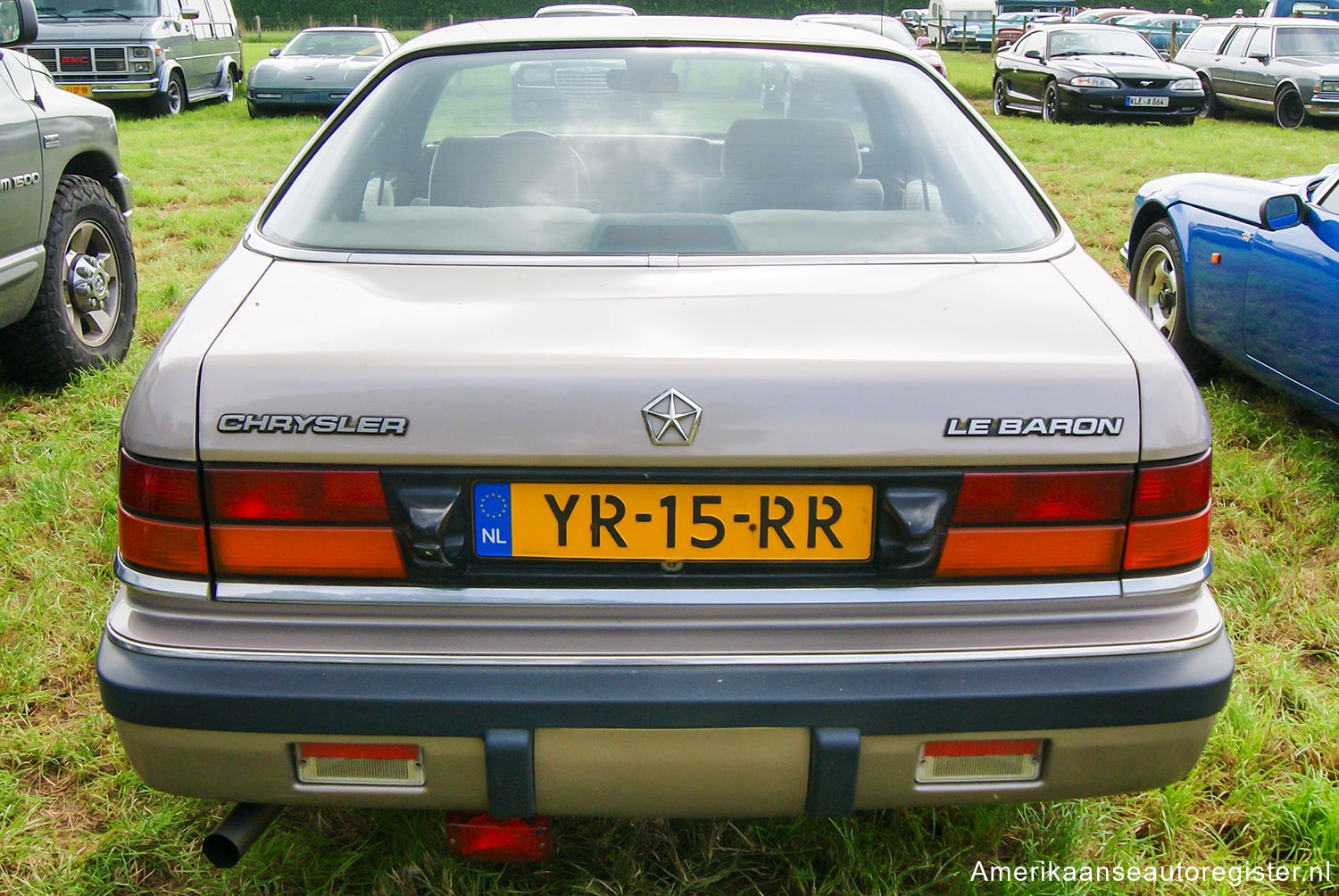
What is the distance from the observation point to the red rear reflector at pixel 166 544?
1.63 metres

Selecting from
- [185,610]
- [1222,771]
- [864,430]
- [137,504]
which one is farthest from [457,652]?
[1222,771]

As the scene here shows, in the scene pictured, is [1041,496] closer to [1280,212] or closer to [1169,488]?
[1169,488]

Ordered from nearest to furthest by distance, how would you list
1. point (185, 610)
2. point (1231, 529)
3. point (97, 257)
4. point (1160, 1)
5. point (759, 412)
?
1. point (759, 412)
2. point (185, 610)
3. point (1231, 529)
4. point (97, 257)
5. point (1160, 1)

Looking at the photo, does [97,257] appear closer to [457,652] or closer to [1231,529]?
[457,652]

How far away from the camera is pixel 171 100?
44.7 ft

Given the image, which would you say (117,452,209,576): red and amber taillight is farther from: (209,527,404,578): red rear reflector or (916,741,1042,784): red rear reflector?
(916,741,1042,784): red rear reflector

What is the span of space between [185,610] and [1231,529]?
3067 mm

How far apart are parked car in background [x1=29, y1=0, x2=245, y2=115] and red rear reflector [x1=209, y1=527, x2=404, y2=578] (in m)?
12.5

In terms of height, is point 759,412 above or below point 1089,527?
above

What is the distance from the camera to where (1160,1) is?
41562 mm

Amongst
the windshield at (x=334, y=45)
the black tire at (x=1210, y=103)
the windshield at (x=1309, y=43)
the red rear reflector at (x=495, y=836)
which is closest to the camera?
the red rear reflector at (x=495, y=836)

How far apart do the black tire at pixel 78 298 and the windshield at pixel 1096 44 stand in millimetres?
12597

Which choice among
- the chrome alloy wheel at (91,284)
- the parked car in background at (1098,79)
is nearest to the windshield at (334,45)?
the parked car in background at (1098,79)

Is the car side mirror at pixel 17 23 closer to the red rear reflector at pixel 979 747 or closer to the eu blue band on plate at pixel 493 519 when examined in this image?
the eu blue band on plate at pixel 493 519
